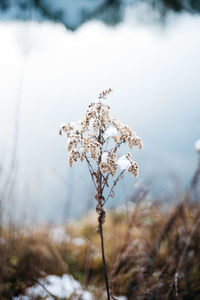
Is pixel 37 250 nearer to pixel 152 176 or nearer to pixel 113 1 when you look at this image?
pixel 152 176

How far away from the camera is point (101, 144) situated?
940 mm

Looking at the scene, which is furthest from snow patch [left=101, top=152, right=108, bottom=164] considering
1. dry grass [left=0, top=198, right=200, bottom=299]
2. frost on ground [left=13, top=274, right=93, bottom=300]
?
frost on ground [left=13, top=274, right=93, bottom=300]

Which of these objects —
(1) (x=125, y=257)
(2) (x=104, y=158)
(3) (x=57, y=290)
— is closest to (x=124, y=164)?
(2) (x=104, y=158)

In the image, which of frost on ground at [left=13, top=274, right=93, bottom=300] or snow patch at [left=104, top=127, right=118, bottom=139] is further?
frost on ground at [left=13, top=274, right=93, bottom=300]

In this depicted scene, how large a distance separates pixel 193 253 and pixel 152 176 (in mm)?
734

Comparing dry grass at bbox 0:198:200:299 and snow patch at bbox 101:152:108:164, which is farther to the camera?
dry grass at bbox 0:198:200:299

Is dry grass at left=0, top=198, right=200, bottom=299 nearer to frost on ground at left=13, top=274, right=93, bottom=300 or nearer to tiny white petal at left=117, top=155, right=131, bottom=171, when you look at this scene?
frost on ground at left=13, top=274, right=93, bottom=300

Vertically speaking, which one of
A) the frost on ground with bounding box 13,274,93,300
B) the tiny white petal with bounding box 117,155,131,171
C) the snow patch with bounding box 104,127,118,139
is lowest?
the frost on ground with bounding box 13,274,93,300

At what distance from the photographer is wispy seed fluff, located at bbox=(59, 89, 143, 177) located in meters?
0.91

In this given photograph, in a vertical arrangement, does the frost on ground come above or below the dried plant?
below

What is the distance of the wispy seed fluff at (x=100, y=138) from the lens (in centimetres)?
91

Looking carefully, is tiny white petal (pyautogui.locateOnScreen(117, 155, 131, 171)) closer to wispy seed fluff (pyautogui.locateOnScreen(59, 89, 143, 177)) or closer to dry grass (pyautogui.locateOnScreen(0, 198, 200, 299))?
wispy seed fluff (pyautogui.locateOnScreen(59, 89, 143, 177))

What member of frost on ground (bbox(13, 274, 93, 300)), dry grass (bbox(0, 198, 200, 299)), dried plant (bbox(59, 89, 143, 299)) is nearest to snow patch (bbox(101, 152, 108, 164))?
dried plant (bbox(59, 89, 143, 299))

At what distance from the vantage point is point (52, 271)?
8.04 feet
